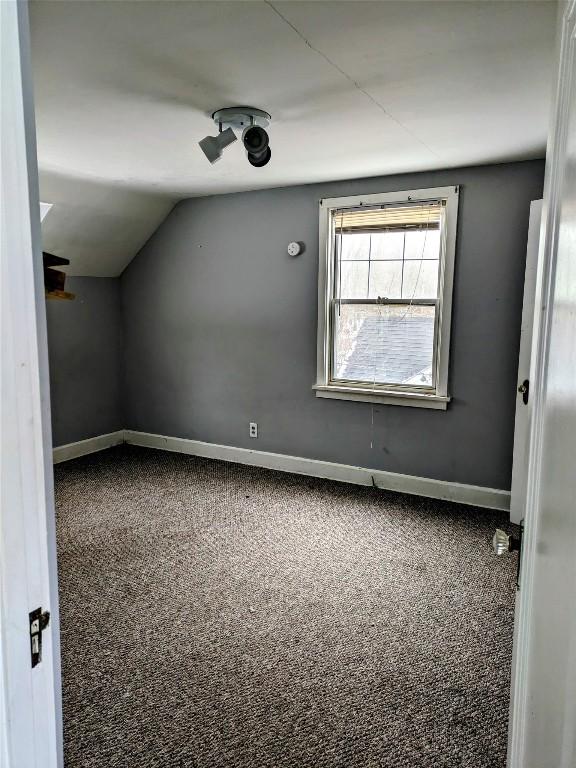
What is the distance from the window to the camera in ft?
12.4

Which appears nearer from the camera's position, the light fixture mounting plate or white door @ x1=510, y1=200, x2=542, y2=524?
the light fixture mounting plate

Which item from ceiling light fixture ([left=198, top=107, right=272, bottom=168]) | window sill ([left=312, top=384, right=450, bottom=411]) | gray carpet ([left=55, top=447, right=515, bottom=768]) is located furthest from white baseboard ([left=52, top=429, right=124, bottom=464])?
ceiling light fixture ([left=198, top=107, right=272, bottom=168])

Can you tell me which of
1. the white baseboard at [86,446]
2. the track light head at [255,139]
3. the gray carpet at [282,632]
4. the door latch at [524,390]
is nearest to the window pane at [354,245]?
the door latch at [524,390]

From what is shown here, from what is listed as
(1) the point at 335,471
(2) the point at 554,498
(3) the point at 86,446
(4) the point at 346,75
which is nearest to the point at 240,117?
(4) the point at 346,75

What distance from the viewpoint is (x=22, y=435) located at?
2.39ft

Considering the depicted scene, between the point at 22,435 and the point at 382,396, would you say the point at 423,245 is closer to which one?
the point at 382,396

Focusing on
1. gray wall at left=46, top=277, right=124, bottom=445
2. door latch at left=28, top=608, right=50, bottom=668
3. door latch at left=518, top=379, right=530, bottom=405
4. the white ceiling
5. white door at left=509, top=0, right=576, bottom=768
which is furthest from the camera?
gray wall at left=46, top=277, right=124, bottom=445

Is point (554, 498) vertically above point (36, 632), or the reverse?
point (554, 498)

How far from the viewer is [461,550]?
317cm

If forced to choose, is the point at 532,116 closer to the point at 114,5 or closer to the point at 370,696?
the point at 114,5

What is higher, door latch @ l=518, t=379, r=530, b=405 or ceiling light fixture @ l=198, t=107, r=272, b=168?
ceiling light fixture @ l=198, t=107, r=272, b=168

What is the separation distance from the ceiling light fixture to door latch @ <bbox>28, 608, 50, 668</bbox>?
88.2 inches

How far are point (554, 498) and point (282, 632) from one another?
1.96 metres

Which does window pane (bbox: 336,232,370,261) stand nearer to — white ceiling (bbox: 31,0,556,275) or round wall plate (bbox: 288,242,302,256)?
round wall plate (bbox: 288,242,302,256)
